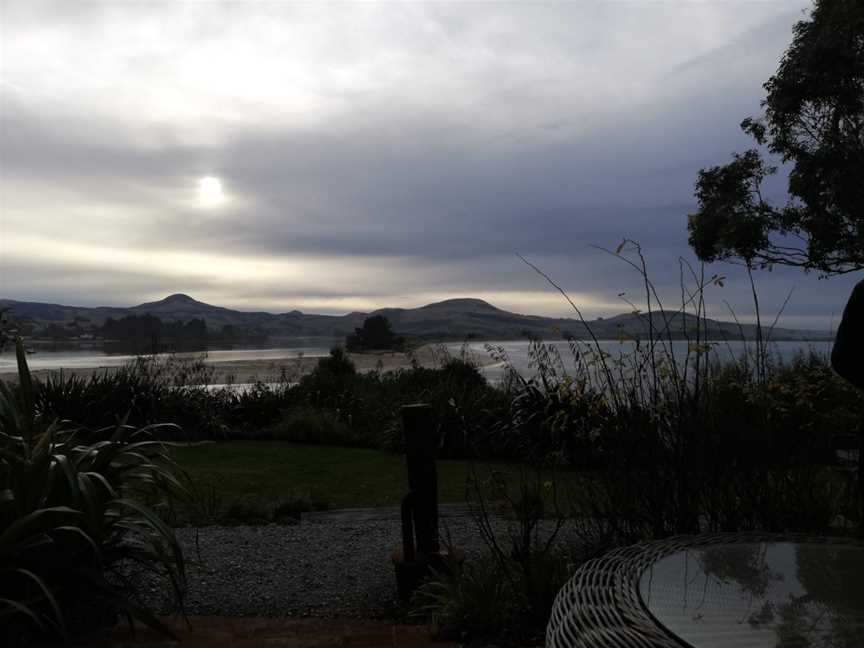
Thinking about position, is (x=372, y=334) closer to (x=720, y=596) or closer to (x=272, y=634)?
(x=272, y=634)

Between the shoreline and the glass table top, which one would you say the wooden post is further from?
the shoreline

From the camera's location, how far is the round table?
1.48 metres

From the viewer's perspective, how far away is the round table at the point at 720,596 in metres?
1.48

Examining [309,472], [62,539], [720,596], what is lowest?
[309,472]

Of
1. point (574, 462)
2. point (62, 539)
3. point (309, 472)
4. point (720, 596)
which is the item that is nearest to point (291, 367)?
point (309, 472)

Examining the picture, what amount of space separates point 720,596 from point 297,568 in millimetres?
2860

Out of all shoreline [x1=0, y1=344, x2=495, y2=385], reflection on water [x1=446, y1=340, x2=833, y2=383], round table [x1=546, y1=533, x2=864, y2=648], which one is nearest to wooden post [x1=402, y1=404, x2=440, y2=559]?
reflection on water [x1=446, y1=340, x2=833, y2=383]

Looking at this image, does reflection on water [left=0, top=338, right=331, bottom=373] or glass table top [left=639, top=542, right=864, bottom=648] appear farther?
reflection on water [left=0, top=338, right=331, bottom=373]

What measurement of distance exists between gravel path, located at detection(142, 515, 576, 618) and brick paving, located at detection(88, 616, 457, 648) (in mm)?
187

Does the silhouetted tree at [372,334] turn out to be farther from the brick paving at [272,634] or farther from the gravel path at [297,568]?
the brick paving at [272,634]

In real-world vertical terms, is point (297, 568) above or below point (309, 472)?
above

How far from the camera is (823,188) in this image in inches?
580

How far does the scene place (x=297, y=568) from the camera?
403 cm

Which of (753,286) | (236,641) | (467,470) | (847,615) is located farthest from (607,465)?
(467,470)
